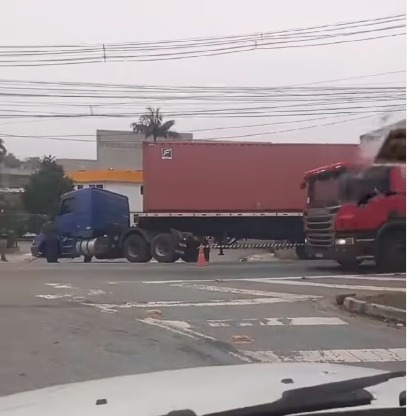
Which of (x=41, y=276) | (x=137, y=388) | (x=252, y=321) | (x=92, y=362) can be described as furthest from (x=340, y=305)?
(x=137, y=388)

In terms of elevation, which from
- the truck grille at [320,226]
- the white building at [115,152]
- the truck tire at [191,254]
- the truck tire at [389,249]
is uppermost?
the white building at [115,152]

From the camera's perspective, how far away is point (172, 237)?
92.1 ft

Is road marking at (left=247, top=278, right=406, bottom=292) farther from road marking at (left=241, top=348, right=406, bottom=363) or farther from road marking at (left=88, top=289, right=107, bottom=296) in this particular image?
road marking at (left=241, top=348, right=406, bottom=363)

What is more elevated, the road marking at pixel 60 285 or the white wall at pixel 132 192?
the white wall at pixel 132 192

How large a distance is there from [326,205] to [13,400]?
18.0m

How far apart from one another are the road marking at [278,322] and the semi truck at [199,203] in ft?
49.4

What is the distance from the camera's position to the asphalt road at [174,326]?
8.95m

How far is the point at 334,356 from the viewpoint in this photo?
9.25m

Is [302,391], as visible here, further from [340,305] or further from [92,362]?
[340,305]

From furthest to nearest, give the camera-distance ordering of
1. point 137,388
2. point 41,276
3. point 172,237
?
point 172,237 < point 41,276 < point 137,388

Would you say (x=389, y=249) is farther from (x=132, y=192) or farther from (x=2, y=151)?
(x=2, y=151)

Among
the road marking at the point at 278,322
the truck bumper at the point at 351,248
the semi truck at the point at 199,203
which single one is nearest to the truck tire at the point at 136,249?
the semi truck at the point at 199,203

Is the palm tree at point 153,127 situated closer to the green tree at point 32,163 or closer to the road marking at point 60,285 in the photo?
the green tree at point 32,163

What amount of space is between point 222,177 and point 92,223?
194 inches
